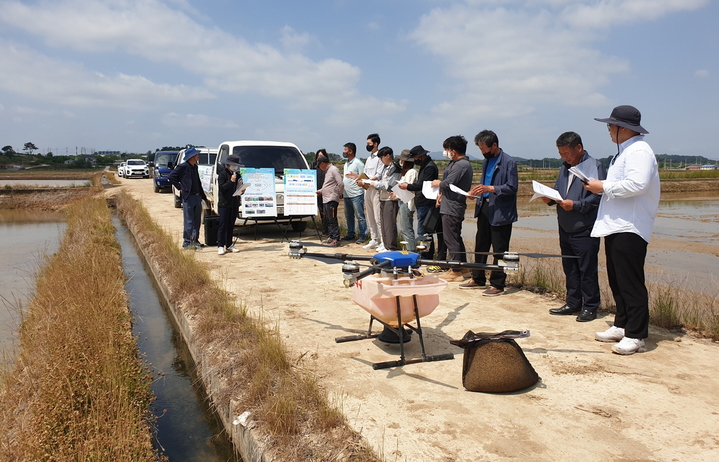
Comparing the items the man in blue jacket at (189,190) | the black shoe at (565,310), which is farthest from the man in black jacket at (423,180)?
the man in blue jacket at (189,190)

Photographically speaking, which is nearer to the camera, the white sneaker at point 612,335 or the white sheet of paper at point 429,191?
the white sneaker at point 612,335

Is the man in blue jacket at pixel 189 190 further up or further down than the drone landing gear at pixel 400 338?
further up

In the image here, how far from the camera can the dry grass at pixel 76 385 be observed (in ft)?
10.5

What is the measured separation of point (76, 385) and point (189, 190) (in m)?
6.10

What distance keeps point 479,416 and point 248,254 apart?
6.85m

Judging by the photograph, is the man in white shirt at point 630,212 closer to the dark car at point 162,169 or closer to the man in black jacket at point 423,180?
the man in black jacket at point 423,180

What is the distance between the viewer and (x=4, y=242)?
14578mm

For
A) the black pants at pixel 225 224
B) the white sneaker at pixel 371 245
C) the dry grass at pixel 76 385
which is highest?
the black pants at pixel 225 224

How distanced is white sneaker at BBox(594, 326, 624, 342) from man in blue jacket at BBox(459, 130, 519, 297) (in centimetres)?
169

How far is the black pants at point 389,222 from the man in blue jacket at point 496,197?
6.60 ft

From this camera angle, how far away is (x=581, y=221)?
211 inches

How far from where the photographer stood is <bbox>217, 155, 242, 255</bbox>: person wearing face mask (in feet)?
30.8

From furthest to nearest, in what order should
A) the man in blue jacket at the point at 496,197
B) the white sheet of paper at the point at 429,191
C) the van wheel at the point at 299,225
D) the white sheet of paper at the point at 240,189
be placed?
the van wheel at the point at 299,225
the white sheet of paper at the point at 240,189
the white sheet of paper at the point at 429,191
the man in blue jacket at the point at 496,197

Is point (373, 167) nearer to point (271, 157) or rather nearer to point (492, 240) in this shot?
point (271, 157)
